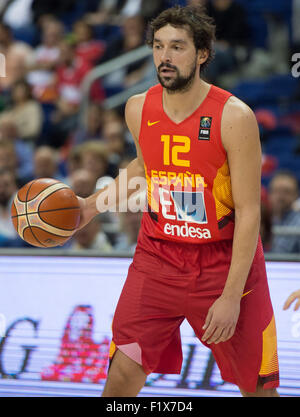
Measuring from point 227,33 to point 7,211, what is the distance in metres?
3.65

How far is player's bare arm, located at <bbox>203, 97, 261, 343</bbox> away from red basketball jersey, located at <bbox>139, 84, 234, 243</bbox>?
2.4 inches

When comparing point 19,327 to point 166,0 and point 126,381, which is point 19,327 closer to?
point 126,381

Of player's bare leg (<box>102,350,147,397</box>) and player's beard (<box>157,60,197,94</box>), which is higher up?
player's beard (<box>157,60,197,94</box>)

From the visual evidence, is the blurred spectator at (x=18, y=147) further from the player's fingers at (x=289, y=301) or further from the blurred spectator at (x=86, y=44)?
the player's fingers at (x=289, y=301)

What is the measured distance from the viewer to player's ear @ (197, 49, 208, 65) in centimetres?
277

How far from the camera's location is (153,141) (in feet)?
9.23

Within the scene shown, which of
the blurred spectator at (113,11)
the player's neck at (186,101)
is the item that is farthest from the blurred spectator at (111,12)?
the player's neck at (186,101)

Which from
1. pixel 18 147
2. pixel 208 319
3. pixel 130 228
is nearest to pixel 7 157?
pixel 18 147

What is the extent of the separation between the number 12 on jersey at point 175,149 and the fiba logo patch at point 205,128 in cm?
6

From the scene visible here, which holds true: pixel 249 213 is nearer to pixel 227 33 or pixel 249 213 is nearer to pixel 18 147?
pixel 18 147

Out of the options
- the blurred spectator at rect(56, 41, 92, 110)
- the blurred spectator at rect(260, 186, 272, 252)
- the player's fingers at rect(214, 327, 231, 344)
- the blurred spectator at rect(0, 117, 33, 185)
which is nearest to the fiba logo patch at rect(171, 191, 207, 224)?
the player's fingers at rect(214, 327, 231, 344)

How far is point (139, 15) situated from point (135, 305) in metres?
6.20

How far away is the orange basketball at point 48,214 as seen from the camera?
312 cm

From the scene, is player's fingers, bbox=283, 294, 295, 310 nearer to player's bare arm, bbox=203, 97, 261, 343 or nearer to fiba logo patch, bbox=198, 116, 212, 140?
player's bare arm, bbox=203, 97, 261, 343
